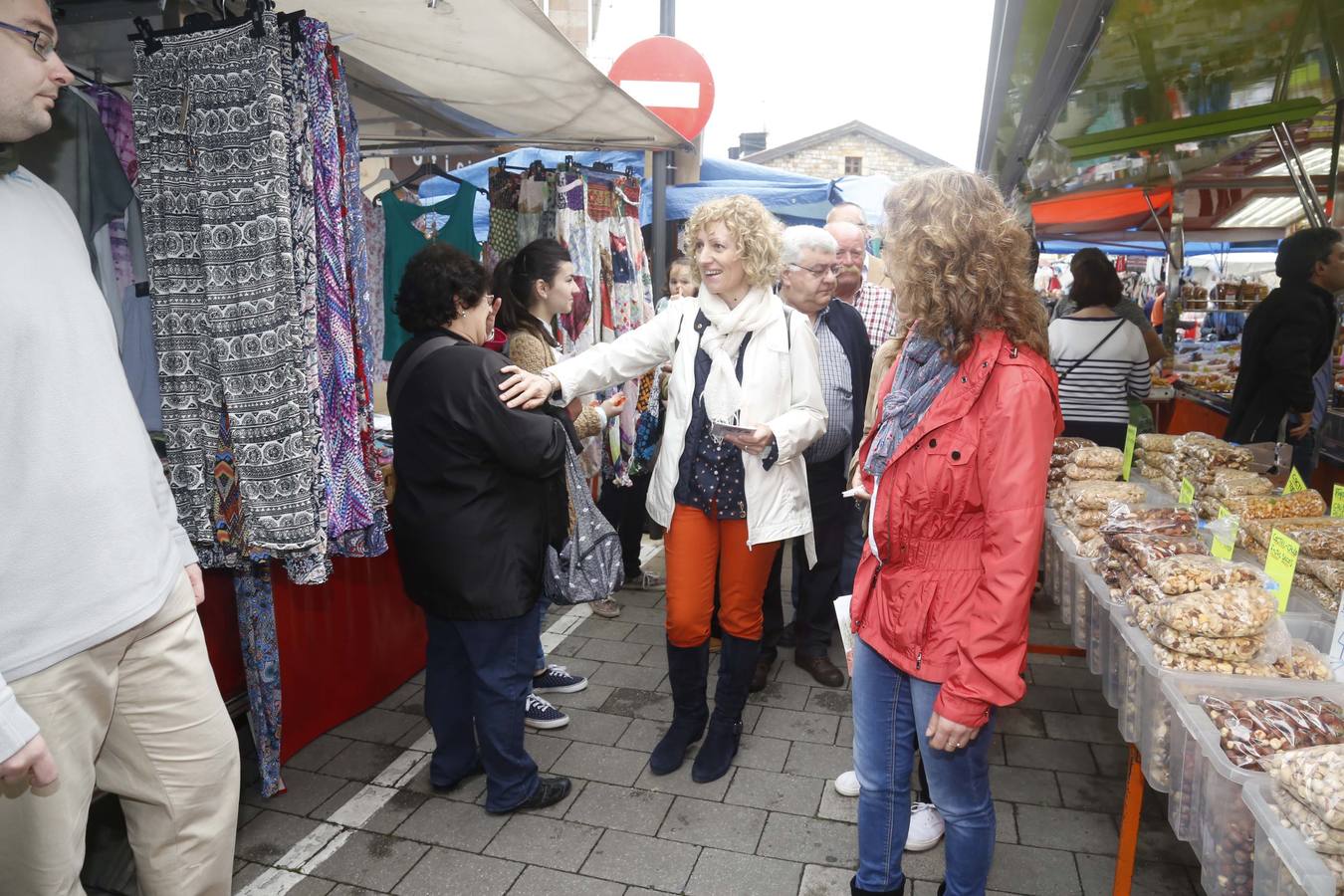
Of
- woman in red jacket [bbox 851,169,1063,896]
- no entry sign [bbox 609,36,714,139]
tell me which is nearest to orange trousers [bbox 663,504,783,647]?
woman in red jacket [bbox 851,169,1063,896]

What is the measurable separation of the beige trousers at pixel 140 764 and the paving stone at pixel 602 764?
1.41 m

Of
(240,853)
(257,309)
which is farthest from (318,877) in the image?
(257,309)

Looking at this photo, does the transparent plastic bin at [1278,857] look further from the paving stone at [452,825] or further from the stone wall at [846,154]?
the stone wall at [846,154]

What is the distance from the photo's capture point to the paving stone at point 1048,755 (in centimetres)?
328

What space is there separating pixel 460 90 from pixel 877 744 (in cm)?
326

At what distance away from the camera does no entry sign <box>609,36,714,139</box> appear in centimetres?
629

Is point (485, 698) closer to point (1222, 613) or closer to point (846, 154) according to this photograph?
point (1222, 613)

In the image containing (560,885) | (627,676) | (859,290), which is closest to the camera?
(560,885)

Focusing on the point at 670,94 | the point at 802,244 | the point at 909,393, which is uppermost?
the point at 670,94

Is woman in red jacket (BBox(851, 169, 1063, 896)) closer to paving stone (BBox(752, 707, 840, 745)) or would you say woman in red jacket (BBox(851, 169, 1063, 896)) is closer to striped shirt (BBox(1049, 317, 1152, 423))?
paving stone (BBox(752, 707, 840, 745))

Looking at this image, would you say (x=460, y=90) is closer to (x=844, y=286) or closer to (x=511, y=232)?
(x=511, y=232)

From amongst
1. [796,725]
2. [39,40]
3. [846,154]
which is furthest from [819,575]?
[846,154]

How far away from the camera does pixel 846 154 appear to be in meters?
40.8

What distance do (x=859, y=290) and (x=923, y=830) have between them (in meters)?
2.72
